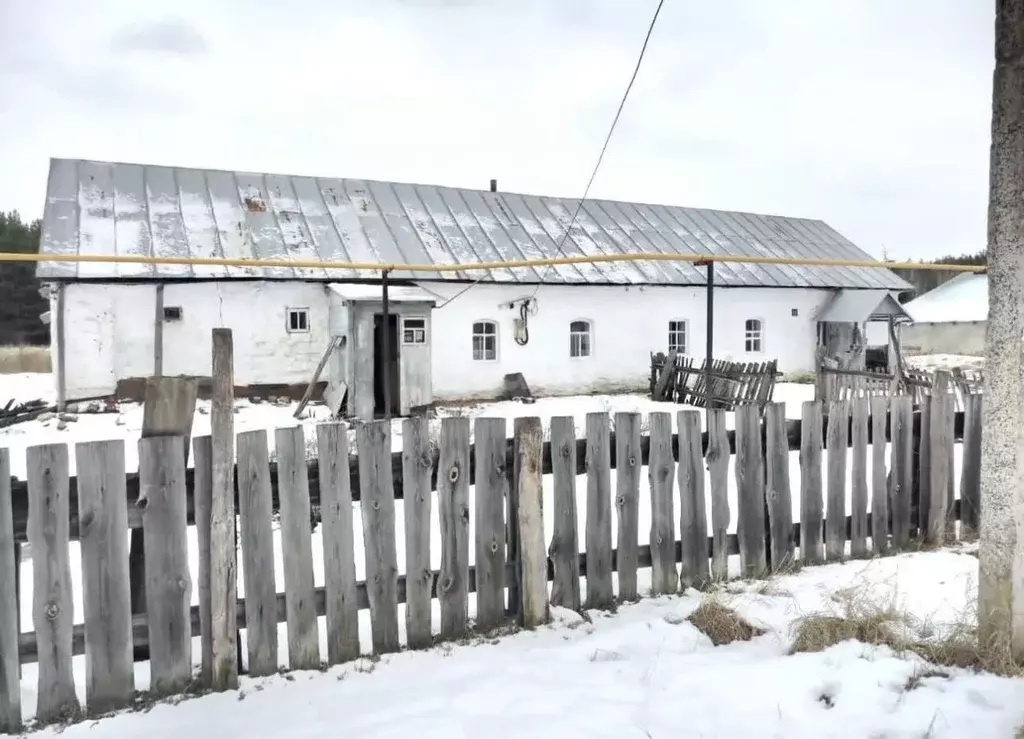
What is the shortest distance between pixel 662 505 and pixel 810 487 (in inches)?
41.2

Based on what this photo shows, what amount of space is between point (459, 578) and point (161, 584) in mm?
1273

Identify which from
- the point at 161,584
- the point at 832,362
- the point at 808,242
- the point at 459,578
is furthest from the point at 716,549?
the point at 808,242

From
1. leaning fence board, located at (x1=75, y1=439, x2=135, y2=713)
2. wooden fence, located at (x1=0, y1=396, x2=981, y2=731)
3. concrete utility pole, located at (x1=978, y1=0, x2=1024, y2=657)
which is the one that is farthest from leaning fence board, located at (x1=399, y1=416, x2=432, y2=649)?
concrete utility pole, located at (x1=978, y1=0, x2=1024, y2=657)

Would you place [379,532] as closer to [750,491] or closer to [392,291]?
[750,491]

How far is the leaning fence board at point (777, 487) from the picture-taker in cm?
376

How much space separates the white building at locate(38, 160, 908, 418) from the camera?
1262cm

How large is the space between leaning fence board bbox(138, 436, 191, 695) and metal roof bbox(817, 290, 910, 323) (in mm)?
19056

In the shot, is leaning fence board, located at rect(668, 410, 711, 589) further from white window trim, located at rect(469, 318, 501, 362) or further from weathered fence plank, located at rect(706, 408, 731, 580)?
white window trim, located at rect(469, 318, 501, 362)

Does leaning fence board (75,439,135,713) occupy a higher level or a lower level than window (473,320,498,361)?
lower

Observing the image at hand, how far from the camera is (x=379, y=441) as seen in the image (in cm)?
304

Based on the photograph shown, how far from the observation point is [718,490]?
3.63 m

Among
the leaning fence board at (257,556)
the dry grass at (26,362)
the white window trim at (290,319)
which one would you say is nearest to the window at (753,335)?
the white window trim at (290,319)

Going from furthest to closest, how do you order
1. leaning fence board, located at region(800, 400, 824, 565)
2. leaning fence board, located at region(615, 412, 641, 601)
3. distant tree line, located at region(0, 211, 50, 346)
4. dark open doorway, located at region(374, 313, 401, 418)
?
distant tree line, located at region(0, 211, 50, 346), dark open doorway, located at region(374, 313, 401, 418), leaning fence board, located at region(800, 400, 824, 565), leaning fence board, located at region(615, 412, 641, 601)

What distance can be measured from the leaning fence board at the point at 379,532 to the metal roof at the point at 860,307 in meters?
18.3
